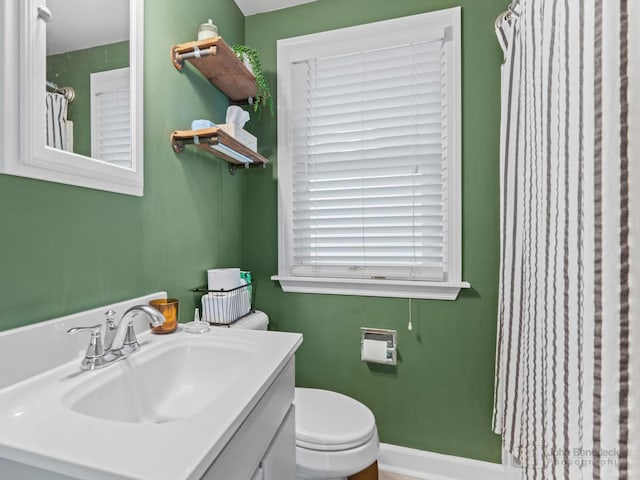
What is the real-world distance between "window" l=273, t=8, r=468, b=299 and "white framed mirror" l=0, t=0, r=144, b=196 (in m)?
0.82

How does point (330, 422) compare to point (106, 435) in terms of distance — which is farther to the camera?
point (330, 422)

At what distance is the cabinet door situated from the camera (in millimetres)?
757

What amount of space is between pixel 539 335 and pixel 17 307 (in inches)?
48.1

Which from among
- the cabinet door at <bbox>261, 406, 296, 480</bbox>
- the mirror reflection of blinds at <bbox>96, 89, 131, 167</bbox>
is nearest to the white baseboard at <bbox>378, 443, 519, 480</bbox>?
the cabinet door at <bbox>261, 406, 296, 480</bbox>

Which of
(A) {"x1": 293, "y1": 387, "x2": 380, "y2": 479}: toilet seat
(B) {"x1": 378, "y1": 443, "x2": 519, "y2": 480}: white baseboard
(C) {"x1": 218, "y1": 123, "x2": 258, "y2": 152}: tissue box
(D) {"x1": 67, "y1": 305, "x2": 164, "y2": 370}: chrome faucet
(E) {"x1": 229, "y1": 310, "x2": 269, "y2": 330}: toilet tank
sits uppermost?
(C) {"x1": 218, "y1": 123, "x2": 258, "y2": 152}: tissue box

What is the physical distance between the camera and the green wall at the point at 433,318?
4.85ft

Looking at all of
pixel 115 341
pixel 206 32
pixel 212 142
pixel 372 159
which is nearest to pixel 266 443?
pixel 115 341

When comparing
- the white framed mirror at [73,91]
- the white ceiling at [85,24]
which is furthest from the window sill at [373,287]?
the white ceiling at [85,24]

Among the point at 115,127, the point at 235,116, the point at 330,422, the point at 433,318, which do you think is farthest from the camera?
the point at 433,318

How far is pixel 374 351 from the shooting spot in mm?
1574

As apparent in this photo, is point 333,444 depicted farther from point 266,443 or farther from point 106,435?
point 106,435

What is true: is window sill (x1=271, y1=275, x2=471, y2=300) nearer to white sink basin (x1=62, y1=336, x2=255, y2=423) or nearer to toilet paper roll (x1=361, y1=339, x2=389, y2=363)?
toilet paper roll (x1=361, y1=339, x2=389, y2=363)

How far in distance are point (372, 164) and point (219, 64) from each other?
808mm

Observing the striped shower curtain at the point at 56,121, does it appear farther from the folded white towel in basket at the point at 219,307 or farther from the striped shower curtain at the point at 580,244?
the striped shower curtain at the point at 580,244
